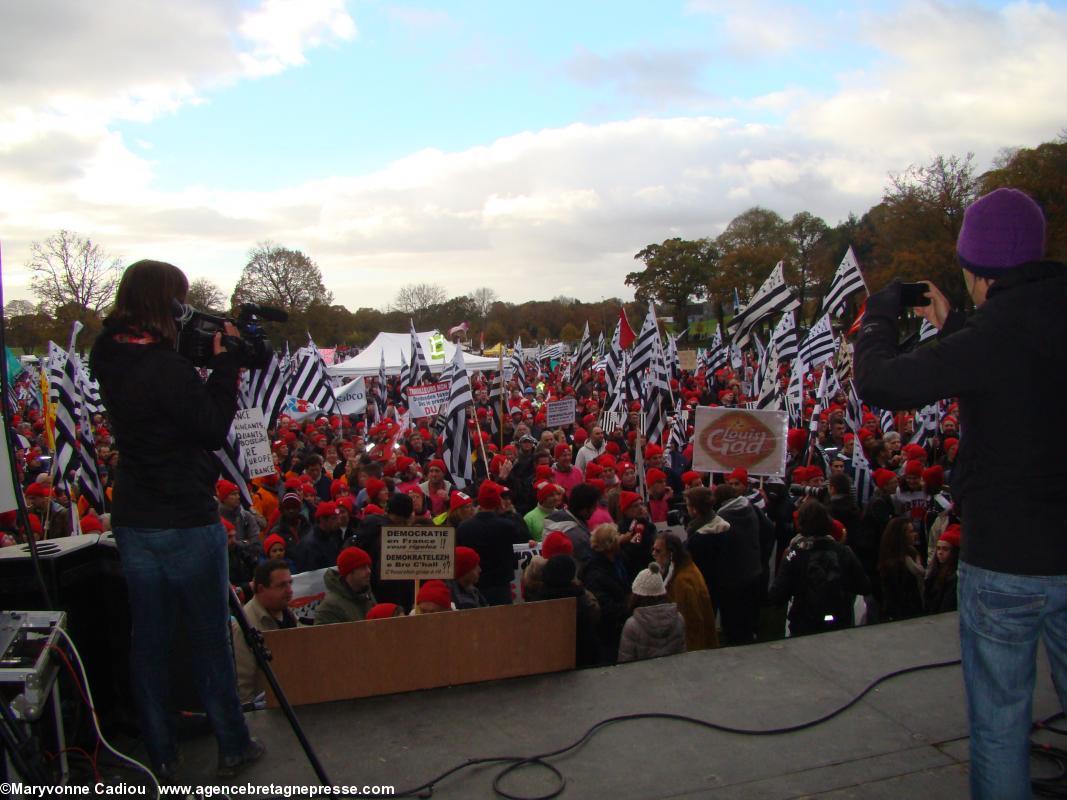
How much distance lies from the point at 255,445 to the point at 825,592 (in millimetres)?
6377

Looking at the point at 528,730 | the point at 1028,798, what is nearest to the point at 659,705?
the point at 528,730

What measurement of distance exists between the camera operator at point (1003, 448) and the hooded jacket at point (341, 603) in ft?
11.6

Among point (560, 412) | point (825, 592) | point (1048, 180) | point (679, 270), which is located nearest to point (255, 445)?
point (560, 412)

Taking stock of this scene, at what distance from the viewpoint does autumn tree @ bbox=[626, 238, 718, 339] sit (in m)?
67.7

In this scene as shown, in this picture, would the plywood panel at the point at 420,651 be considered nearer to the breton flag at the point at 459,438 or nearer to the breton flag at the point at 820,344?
the breton flag at the point at 459,438

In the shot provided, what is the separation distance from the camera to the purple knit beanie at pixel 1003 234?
2.29m

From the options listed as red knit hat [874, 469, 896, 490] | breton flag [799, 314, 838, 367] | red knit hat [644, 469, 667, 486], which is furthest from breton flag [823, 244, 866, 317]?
red knit hat [644, 469, 667, 486]

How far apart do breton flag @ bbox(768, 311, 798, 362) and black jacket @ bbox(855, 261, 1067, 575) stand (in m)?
11.8

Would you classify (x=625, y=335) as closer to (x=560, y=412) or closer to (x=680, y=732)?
(x=560, y=412)

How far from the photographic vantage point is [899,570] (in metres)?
6.34

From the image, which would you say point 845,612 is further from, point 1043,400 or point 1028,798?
point 1043,400

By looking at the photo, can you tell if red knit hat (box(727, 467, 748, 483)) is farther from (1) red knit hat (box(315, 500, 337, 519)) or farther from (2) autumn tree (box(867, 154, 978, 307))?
(2) autumn tree (box(867, 154, 978, 307))

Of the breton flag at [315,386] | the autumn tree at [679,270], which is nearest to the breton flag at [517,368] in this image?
the breton flag at [315,386]

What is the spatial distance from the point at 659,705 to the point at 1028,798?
1.50m
